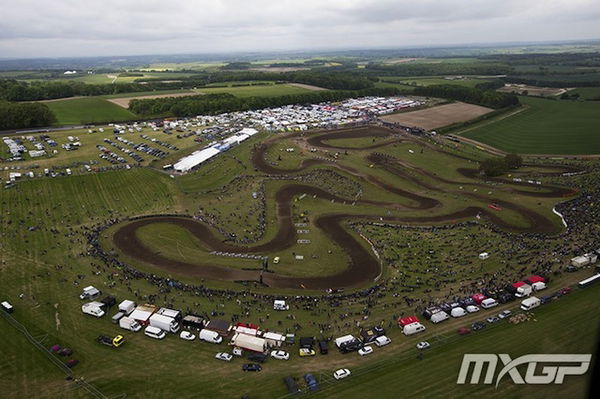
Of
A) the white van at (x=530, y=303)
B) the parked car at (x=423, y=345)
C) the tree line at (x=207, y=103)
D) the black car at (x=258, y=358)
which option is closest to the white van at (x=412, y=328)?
the parked car at (x=423, y=345)

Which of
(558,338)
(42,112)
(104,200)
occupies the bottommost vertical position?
(558,338)

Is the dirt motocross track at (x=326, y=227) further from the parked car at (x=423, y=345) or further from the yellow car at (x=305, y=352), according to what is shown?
the parked car at (x=423, y=345)

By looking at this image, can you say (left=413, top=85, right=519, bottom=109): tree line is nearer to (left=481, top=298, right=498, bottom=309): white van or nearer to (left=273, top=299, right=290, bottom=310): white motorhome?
(left=481, top=298, right=498, bottom=309): white van

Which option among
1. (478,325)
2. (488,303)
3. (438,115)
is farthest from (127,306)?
(438,115)

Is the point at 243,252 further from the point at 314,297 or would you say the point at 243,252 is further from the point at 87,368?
the point at 87,368

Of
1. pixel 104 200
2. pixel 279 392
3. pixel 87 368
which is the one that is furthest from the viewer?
pixel 104 200

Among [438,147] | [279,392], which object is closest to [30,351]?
[279,392]
